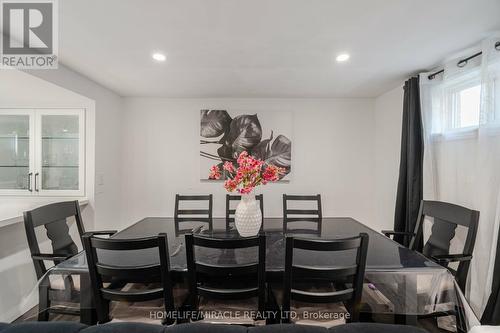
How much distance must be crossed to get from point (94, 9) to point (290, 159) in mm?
2686

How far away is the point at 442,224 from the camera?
1.89 meters

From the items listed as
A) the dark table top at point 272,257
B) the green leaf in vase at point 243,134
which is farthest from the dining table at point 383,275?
the green leaf in vase at point 243,134

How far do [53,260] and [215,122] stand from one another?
2420 millimetres

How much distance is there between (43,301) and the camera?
1.51 meters

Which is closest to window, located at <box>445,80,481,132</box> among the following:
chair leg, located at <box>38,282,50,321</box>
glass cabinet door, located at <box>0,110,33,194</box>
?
chair leg, located at <box>38,282,50,321</box>

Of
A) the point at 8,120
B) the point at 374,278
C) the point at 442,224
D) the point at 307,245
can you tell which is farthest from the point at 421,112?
the point at 8,120

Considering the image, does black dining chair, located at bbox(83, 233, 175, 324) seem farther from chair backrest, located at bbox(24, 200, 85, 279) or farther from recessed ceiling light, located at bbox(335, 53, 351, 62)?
recessed ceiling light, located at bbox(335, 53, 351, 62)

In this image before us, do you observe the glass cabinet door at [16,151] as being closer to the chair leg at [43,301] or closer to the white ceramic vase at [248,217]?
the chair leg at [43,301]

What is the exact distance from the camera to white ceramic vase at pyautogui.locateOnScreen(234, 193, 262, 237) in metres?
1.96

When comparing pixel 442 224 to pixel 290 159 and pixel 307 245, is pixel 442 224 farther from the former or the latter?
pixel 290 159

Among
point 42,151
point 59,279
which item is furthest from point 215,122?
point 59,279

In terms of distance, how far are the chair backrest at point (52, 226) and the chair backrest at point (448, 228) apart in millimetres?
2767

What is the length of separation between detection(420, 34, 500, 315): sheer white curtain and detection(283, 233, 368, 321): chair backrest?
4.15 ft

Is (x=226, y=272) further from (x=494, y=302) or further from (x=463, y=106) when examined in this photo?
(x=463, y=106)
